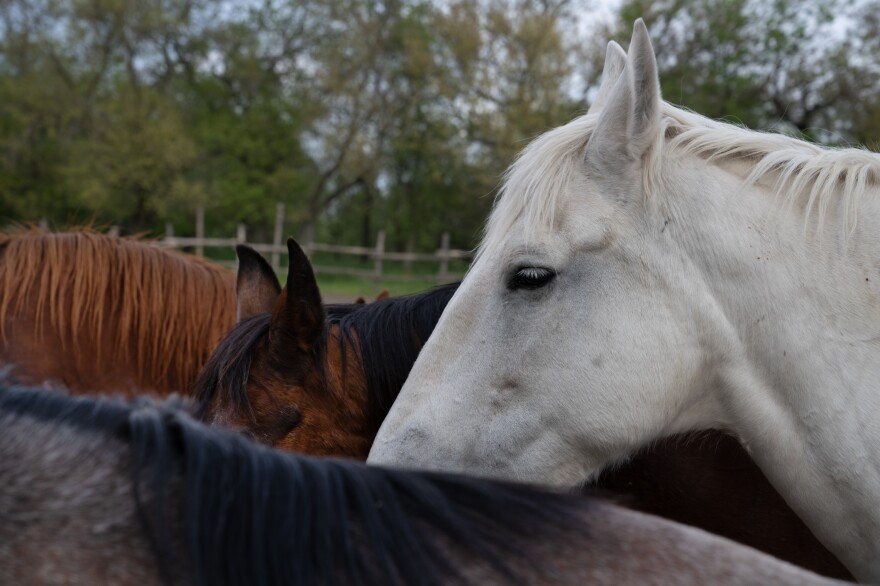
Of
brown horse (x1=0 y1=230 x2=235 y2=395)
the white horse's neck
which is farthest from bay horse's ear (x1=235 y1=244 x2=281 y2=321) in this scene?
the white horse's neck

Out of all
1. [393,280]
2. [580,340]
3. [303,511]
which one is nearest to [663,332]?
[580,340]

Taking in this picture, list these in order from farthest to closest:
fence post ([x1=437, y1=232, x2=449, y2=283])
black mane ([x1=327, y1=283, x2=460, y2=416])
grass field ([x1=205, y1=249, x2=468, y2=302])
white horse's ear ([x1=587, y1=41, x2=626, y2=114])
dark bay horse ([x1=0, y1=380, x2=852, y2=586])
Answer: fence post ([x1=437, y1=232, x2=449, y2=283]) → grass field ([x1=205, y1=249, x2=468, y2=302]) → black mane ([x1=327, y1=283, x2=460, y2=416]) → white horse's ear ([x1=587, y1=41, x2=626, y2=114]) → dark bay horse ([x1=0, y1=380, x2=852, y2=586])

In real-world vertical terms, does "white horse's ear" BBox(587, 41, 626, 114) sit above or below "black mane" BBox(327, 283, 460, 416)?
above

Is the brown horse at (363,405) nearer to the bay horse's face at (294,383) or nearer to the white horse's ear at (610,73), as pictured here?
the bay horse's face at (294,383)

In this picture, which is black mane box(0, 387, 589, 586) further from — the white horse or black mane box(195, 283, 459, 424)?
black mane box(195, 283, 459, 424)

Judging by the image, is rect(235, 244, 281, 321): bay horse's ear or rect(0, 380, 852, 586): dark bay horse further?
rect(235, 244, 281, 321): bay horse's ear

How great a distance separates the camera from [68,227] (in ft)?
12.8

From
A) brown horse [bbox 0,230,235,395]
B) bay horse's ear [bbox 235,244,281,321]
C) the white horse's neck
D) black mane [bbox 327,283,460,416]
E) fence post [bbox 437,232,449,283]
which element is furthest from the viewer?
fence post [bbox 437,232,449,283]

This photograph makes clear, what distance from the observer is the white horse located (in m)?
1.60

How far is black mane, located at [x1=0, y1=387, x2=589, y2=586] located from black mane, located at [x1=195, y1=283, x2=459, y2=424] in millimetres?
1268

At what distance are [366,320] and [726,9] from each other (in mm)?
23650

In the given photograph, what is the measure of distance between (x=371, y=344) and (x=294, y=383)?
0.98 ft

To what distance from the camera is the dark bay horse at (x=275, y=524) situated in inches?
33.3

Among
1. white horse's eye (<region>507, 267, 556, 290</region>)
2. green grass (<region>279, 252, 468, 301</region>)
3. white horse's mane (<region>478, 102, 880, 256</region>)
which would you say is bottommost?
green grass (<region>279, 252, 468, 301</region>)
